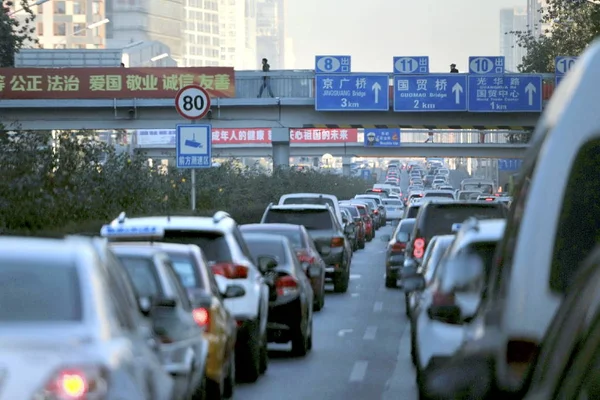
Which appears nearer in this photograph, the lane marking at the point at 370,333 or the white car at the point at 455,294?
the white car at the point at 455,294

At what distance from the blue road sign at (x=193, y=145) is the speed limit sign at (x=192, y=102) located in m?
0.45

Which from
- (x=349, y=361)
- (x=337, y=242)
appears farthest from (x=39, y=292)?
(x=337, y=242)

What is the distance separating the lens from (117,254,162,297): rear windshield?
10547mm

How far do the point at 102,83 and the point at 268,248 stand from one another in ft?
132

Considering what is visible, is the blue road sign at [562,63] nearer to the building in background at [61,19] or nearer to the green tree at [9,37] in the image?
the green tree at [9,37]

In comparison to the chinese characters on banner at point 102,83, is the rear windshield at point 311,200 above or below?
below

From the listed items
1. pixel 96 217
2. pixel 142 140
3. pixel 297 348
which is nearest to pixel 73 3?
pixel 142 140

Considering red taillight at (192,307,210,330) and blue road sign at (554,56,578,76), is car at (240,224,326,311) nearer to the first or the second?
red taillight at (192,307,210,330)

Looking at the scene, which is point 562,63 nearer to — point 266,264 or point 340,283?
point 340,283

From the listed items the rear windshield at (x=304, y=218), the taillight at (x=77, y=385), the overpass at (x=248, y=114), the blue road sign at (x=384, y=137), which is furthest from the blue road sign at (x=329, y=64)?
the taillight at (x=77, y=385)

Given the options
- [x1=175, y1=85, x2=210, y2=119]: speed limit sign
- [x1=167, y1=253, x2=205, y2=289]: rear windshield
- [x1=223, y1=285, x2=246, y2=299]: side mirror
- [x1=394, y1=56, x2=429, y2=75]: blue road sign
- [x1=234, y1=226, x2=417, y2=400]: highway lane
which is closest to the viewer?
[x1=167, y1=253, x2=205, y2=289]: rear windshield

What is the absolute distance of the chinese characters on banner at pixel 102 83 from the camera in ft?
187

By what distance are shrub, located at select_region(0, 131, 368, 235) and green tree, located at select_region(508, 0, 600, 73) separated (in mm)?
25407

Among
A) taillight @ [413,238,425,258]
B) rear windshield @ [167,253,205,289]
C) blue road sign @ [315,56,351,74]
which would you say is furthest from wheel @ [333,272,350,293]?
blue road sign @ [315,56,351,74]
